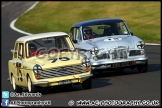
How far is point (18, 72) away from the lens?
13891mm

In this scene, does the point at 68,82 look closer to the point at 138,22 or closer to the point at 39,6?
the point at 138,22

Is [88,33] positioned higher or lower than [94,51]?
higher

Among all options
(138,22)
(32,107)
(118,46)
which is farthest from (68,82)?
(138,22)

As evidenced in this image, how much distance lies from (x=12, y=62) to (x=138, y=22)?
2092 cm

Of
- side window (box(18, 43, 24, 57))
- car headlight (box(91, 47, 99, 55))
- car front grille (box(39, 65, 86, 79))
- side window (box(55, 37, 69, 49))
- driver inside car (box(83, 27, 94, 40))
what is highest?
driver inside car (box(83, 27, 94, 40))

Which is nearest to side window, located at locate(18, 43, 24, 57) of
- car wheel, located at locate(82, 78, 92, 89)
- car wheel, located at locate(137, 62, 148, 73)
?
car wheel, located at locate(82, 78, 92, 89)

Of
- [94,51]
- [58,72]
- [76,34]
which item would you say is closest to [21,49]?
[58,72]

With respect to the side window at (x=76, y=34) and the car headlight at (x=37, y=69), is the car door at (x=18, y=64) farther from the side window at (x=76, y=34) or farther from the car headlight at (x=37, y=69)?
the side window at (x=76, y=34)

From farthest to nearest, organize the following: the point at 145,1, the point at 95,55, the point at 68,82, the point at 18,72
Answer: the point at 145,1 < the point at 95,55 < the point at 18,72 < the point at 68,82

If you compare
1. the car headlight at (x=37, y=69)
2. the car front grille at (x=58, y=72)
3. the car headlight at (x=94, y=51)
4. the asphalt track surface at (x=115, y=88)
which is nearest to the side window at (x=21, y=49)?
the asphalt track surface at (x=115, y=88)

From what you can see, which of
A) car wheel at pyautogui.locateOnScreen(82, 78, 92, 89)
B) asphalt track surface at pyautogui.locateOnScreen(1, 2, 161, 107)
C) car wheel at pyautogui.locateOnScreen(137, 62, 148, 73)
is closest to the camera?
asphalt track surface at pyautogui.locateOnScreen(1, 2, 161, 107)

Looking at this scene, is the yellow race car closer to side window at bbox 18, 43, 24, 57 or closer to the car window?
side window at bbox 18, 43, 24, 57

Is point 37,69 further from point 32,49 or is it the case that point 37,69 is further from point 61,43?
point 61,43

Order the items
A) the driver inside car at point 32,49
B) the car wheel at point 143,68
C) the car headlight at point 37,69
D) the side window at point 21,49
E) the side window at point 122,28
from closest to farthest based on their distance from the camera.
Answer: the car headlight at point 37,69, the driver inside car at point 32,49, the side window at point 21,49, the car wheel at point 143,68, the side window at point 122,28
